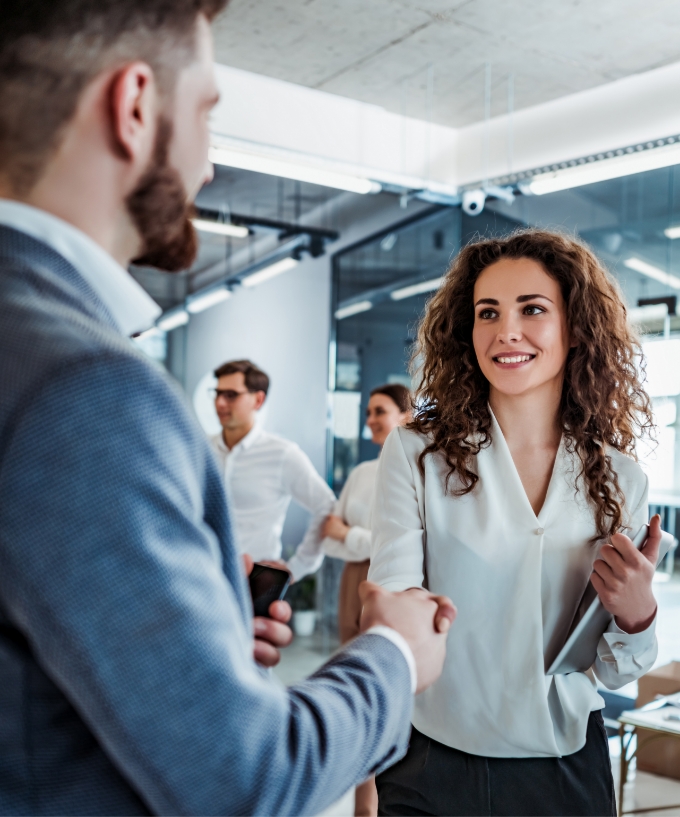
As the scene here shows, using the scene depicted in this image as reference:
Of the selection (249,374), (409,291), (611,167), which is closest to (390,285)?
(409,291)

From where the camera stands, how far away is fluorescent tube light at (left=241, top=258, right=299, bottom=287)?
18.8 feet

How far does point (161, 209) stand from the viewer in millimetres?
749

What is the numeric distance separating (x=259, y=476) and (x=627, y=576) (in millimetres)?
3352

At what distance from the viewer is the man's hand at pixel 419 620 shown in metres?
0.81

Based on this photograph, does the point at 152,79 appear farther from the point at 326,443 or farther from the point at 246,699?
the point at 326,443

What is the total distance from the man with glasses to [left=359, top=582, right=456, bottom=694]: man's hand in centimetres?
368

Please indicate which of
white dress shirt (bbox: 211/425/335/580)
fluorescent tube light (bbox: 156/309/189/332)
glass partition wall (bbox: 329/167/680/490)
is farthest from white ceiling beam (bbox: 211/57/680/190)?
white dress shirt (bbox: 211/425/335/580)

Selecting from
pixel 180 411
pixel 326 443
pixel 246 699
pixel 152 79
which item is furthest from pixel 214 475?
pixel 326 443

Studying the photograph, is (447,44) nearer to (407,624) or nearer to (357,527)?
(357,527)

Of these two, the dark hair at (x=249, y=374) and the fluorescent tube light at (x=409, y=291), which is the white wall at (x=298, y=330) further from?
the dark hair at (x=249, y=374)

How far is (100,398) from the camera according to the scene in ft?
1.96

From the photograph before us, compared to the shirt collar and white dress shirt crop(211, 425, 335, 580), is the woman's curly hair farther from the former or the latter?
white dress shirt crop(211, 425, 335, 580)

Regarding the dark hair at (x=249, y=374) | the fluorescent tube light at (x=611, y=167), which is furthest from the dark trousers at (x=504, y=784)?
the fluorescent tube light at (x=611, y=167)

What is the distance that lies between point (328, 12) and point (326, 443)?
3.07m
